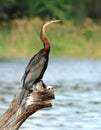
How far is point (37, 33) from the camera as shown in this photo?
122ft

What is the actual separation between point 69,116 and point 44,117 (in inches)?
20.0

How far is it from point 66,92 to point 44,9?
22287 mm

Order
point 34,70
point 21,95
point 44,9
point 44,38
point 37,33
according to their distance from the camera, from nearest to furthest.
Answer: point 21,95 < point 34,70 < point 44,38 < point 37,33 < point 44,9

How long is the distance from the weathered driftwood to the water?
21cm

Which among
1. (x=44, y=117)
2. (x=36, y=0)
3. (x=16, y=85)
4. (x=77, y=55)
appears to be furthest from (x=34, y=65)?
(x=36, y=0)

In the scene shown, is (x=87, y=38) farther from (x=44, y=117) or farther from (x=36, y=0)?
(x=44, y=117)

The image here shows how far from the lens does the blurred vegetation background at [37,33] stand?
35938mm

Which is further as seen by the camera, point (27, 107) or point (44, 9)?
point (44, 9)

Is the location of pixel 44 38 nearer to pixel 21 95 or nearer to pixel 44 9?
pixel 21 95

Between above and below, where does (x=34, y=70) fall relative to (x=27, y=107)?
above

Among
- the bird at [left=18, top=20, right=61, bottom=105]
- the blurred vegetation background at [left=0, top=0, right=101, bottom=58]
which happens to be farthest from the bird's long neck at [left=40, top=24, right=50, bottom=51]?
the blurred vegetation background at [left=0, top=0, right=101, bottom=58]

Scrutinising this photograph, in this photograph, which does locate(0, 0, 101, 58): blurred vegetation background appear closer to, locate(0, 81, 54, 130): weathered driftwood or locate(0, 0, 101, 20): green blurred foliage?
locate(0, 0, 101, 20): green blurred foliage

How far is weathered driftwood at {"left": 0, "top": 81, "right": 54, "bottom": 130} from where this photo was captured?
11766mm

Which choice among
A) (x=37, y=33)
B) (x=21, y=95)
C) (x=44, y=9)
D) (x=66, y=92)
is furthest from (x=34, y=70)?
(x=44, y=9)
